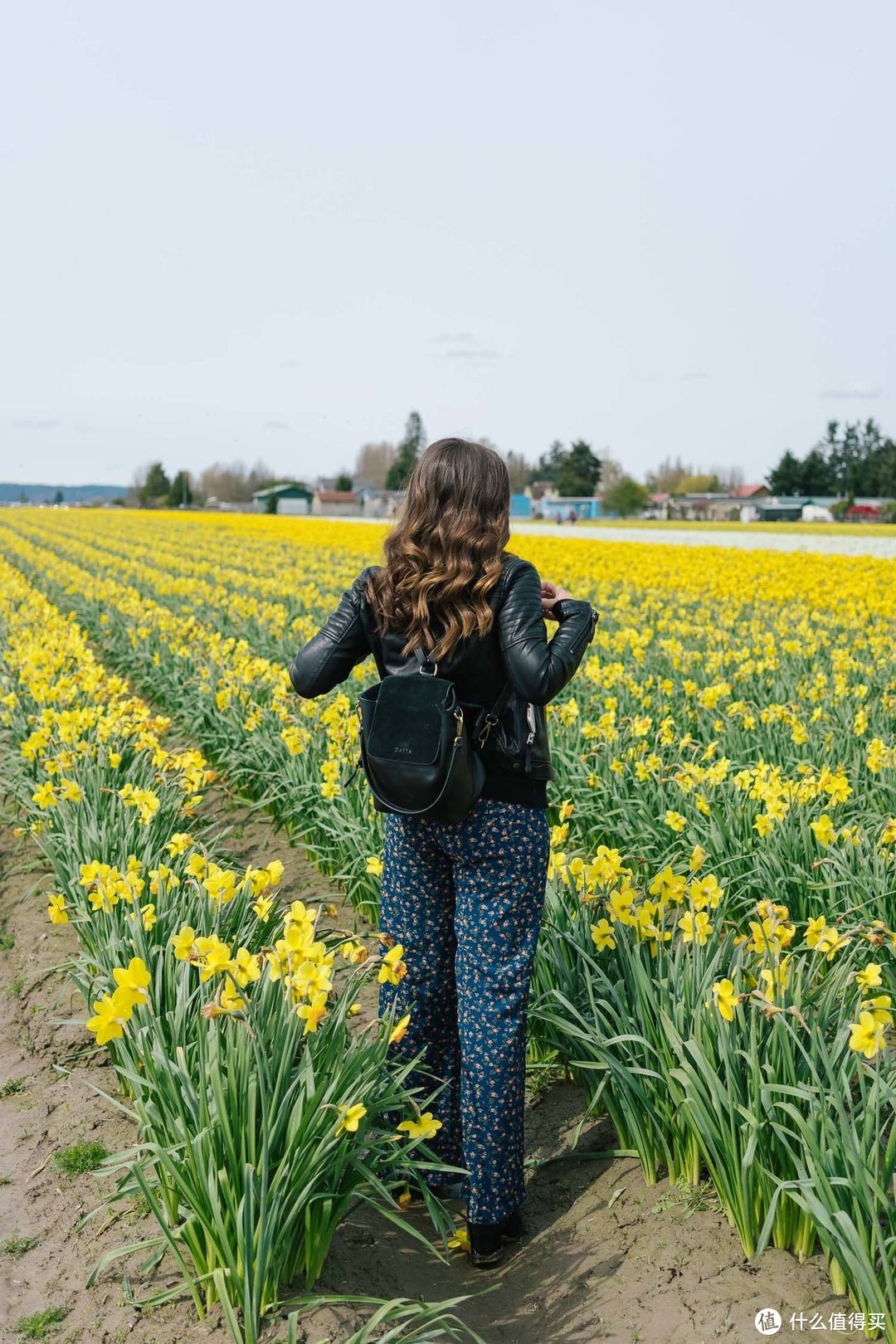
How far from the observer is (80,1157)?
10.0ft

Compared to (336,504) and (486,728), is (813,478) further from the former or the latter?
(486,728)

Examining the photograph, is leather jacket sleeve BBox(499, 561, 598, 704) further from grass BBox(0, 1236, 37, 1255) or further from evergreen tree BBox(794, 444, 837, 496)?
evergreen tree BBox(794, 444, 837, 496)

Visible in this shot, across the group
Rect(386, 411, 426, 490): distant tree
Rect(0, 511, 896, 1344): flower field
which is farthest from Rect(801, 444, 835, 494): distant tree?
Rect(0, 511, 896, 1344): flower field

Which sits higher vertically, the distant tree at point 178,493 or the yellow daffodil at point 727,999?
the distant tree at point 178,493

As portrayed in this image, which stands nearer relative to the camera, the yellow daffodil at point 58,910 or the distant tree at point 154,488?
the yellow daffodil at point 58,910

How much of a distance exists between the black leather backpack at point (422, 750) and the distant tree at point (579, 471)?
86.0 meters

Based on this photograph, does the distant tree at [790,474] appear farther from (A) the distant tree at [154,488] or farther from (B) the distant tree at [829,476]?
(A) the distant tree at [154,488]

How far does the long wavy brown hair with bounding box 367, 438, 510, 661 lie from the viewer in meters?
2.51

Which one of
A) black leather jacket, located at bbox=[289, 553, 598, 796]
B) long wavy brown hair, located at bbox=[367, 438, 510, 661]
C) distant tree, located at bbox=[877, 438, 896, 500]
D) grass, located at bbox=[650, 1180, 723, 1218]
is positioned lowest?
grass, located at bbox=[650, 1180, 723, 1218]

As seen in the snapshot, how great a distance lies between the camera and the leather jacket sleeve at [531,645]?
248 cm

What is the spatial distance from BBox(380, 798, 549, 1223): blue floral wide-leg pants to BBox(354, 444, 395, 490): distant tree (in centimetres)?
10455

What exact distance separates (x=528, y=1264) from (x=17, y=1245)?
47.8 inches

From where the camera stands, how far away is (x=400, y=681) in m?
2.57

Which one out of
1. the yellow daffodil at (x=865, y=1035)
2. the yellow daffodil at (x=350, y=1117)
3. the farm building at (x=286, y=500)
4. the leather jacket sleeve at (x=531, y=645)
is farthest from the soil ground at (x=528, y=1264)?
the farm building at (x=286, y=500)
